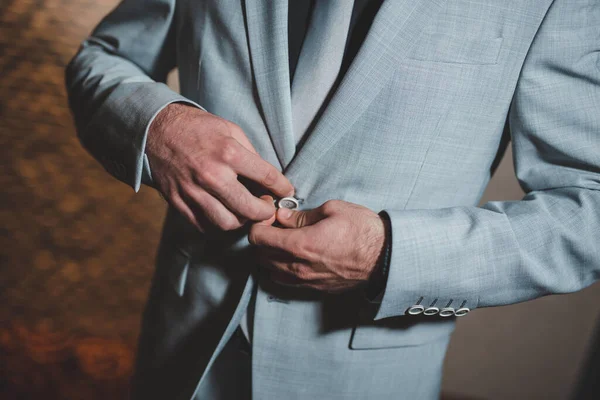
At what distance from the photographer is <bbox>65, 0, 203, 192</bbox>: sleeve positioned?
667 mm

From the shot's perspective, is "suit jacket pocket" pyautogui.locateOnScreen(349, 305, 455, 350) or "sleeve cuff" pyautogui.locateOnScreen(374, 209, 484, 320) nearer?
"sleeve cuff" pyautogui.locateOnScreen(374, 209, 484, 320)

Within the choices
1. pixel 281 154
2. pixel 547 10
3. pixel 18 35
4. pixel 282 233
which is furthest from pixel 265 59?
pixel 18 35

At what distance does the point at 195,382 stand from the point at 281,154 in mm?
438

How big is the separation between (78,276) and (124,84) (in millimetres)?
1569

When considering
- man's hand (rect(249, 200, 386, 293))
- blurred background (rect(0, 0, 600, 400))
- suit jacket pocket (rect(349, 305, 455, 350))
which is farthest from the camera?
blurred background (rect(0, 0, 600, 400))

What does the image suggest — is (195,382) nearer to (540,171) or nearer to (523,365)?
(540,171)

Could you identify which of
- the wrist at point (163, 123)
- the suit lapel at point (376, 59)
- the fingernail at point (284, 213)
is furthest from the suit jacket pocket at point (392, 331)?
the wrist at point (163, 123)

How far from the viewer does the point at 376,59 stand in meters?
0.58

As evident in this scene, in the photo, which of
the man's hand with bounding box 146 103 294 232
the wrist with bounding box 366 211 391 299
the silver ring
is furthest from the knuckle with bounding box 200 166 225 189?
the wrist with bounding box 366 211 391 299

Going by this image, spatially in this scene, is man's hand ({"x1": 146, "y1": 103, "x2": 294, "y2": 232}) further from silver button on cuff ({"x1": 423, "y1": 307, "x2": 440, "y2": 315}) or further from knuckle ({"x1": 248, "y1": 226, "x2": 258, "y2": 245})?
silver button on cuff ({"x1": 423, "y1": 307, "x2": 440, "y2": 315})

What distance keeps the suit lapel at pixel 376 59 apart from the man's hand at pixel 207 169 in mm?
117

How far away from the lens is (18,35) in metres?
1.66

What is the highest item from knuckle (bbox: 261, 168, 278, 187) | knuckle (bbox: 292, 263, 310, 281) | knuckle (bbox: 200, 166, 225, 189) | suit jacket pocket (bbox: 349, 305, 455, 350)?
knuckle (bbox: 261, 168, 278, 187)

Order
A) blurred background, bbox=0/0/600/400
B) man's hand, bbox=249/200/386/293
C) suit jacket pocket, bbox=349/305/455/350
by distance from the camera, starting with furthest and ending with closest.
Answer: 1. blurred background, bbox=0/0/600/400
2. suit jacket pocket, bbox=349/305/455/350
3. man's hand, bbox=249/200/386/293
